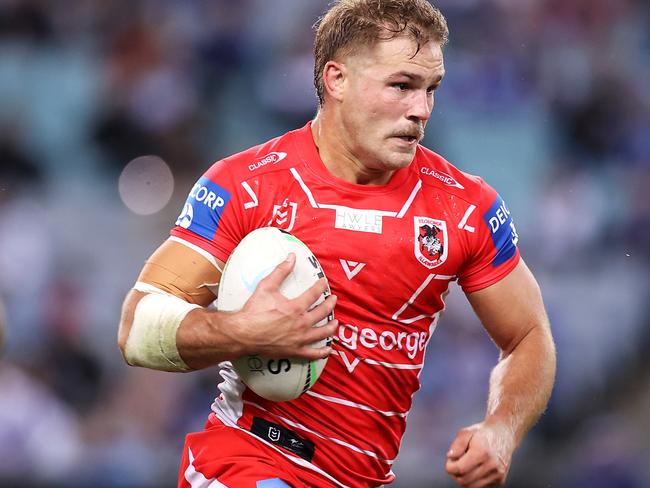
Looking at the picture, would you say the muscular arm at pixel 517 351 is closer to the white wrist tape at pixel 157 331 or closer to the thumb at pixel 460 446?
the thumb at pixel 460 446

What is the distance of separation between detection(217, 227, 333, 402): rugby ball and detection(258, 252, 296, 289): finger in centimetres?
5

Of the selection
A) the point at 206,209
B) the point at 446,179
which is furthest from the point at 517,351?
the point at 206,209

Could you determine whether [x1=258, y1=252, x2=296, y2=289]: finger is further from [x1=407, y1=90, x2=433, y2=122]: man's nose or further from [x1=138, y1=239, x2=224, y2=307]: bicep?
[x1=407, y1=90, x2=433, y2=122]: man's nose

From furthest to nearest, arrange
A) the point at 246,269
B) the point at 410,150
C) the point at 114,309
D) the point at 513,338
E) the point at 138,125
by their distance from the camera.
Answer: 1. the point at 138,125
2. the point at 114,309
3. the point at 513,338
4. the point at 410,150
5. the point at 246,269

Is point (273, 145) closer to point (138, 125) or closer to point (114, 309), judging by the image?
point (114, 309)

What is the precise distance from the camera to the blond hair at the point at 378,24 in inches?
176

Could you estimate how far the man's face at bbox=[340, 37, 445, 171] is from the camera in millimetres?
4430

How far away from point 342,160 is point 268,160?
0.29 metres

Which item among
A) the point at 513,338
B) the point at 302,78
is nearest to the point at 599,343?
the point at 302,78

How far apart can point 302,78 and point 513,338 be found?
648 centimetres

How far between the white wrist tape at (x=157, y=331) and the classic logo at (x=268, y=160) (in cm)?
61

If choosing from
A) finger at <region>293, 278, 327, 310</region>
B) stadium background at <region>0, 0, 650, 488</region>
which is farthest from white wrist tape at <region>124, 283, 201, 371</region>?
stadium background at <region>0, 0, 650, 488</region>

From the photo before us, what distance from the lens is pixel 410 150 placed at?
14.7ft

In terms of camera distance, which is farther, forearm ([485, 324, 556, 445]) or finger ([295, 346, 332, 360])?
forearm ([485, 324, 556, 445])
